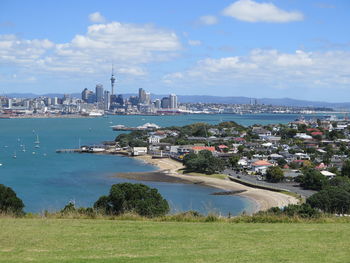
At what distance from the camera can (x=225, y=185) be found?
64.4 ft

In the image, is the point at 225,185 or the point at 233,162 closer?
the point at 225,185

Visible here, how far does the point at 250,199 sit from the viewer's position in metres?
16.4

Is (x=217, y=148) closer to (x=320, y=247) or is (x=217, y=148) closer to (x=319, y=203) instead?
(x=319, y=203)

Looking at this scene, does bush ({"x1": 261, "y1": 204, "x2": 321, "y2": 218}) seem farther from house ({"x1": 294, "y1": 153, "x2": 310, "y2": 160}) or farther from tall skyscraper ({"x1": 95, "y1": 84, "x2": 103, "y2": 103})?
tall skyscraper ({"x1": 95, "y1": 84, "x2": 103, "y2": 103})

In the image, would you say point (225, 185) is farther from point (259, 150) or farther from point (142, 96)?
point (142, 96)

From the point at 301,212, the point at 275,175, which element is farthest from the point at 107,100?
the point at 301,212

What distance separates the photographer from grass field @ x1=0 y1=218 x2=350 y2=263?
291 centimetres

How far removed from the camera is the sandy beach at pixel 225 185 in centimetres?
1542

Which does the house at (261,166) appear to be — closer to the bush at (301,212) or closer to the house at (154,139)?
the house at (154,139)

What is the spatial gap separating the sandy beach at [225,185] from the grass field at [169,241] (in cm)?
1047

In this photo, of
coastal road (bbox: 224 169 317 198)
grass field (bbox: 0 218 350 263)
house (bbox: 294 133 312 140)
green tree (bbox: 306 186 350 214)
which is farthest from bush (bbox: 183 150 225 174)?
grass field (bbox: 0 218 350 263)

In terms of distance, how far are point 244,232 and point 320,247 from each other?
68 centimetres

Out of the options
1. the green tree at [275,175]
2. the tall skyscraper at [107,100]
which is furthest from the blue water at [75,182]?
the tall skyscraper at [107,100]

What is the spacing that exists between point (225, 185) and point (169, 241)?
16440 millimetres
